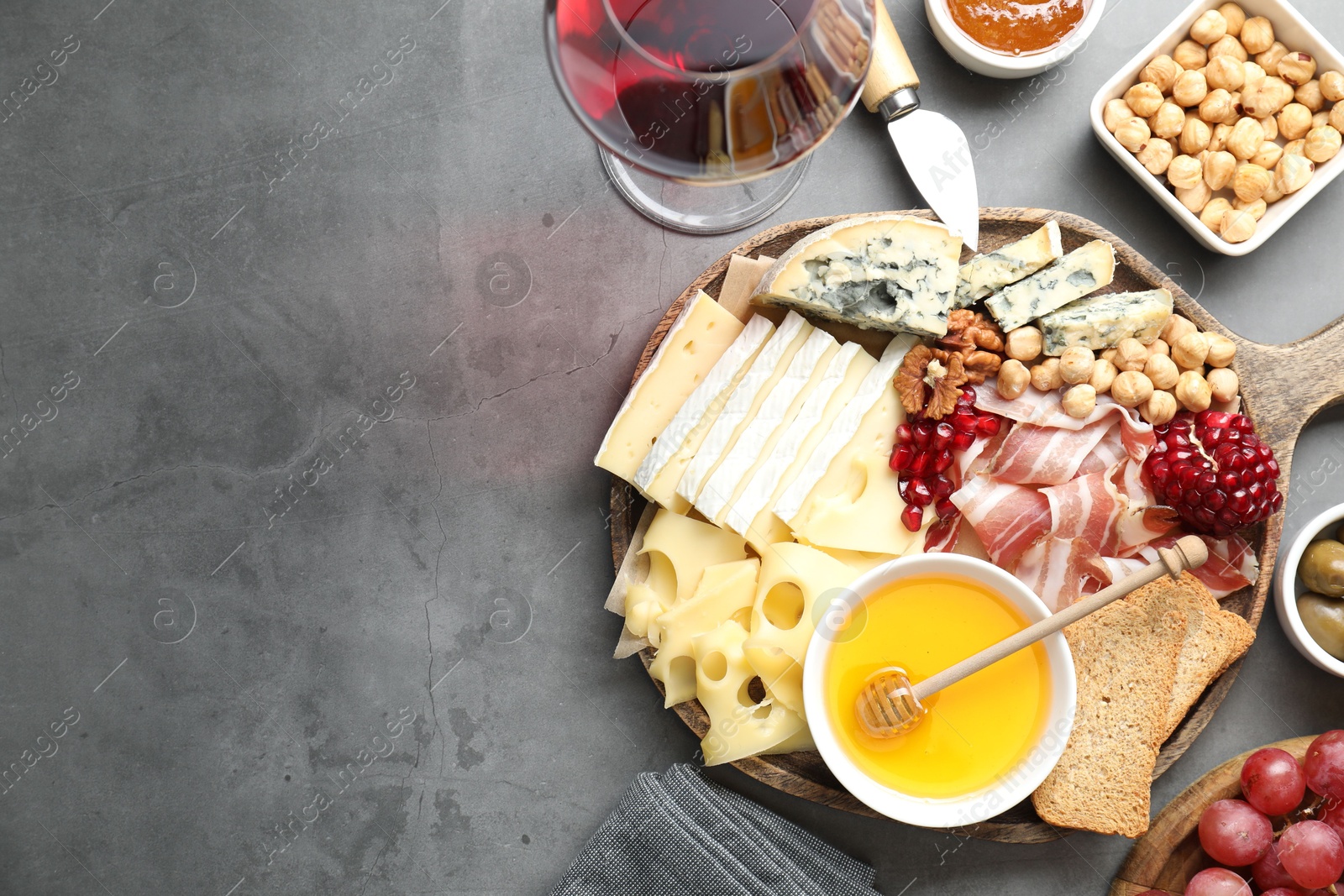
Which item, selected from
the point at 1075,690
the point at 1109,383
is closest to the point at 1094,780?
the point at 1075,690

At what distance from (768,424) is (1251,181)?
960mm

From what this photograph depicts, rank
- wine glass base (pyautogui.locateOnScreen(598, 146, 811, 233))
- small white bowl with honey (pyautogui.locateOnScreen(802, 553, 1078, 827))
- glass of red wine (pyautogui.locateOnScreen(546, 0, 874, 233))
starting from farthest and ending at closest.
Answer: wine glass base (pyautogui.locateOnScreen(598, 146, 811, 233)) → small white bowl with honey (pyautogui.locateOnScreen(802, 553, 1078, 827)) → glass of red wine (pyautogui.locateOnScreen(546, 0, 874, 233))

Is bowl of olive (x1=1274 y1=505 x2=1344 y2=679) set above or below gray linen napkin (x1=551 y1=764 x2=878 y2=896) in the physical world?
above

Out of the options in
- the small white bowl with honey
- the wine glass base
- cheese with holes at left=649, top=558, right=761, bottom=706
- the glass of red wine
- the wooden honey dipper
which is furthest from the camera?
the wine glass base

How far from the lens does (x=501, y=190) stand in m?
1.86

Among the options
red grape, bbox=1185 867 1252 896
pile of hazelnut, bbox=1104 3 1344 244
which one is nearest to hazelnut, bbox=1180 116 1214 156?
pile of hazelnut, bbox=1104 3 1344 244

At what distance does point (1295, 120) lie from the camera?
1.67m

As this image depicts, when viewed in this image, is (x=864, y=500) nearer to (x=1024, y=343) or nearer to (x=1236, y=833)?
(x=1024, y=343)

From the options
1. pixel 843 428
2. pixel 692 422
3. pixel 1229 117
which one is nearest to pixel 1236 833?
pixel 843 428

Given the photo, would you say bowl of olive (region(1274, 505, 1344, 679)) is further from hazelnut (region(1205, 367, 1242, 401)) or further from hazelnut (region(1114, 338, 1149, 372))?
hazelnut (region(1114, 338, 1149, 372))

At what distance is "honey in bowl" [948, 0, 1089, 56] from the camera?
1.69m

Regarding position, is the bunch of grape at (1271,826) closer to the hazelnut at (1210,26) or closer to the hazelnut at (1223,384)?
the hazelnut at (1223,384)

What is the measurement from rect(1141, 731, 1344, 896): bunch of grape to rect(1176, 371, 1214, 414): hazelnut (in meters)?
0.60

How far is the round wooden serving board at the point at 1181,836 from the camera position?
5.50 ft
